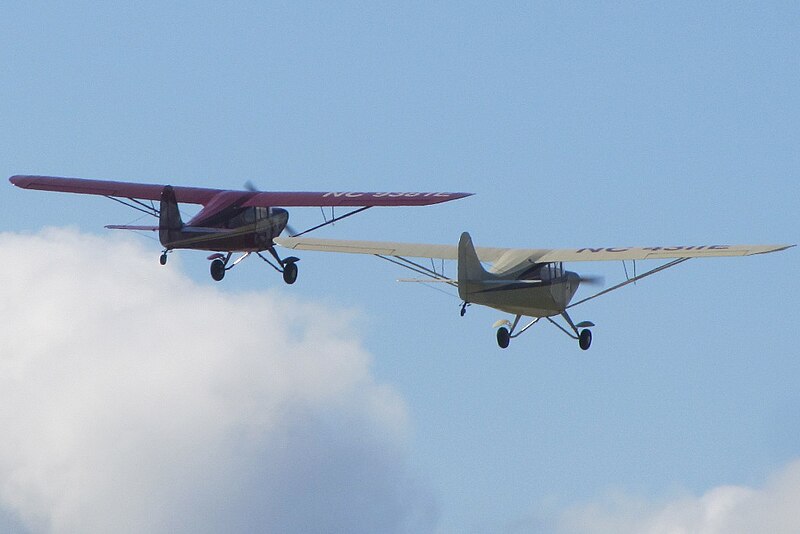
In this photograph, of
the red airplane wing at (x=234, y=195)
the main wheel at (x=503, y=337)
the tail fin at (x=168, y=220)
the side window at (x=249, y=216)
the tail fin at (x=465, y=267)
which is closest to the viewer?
the tail fin at (x=465, y=267)

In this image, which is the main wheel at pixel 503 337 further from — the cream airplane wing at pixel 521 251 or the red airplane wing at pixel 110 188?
the red airplane wing at pixel 110 188

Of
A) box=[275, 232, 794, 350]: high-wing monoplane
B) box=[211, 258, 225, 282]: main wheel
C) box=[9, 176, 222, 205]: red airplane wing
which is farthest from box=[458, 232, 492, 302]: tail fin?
box=[9, 176, 222, 205]: red airplane wing

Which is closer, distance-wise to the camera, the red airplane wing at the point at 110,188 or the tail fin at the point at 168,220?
the tail fin at the point at 168,220

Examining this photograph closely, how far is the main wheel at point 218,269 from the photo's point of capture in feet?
135

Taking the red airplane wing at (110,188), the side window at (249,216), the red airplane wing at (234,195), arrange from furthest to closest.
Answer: the red airplane wing at (110,188) → the side window at (249,216) → the red airplane wing at (234,195)

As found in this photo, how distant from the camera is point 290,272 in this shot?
42.0 m

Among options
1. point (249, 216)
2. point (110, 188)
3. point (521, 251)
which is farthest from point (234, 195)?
point (521, 251)

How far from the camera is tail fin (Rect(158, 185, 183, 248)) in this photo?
3978 cm

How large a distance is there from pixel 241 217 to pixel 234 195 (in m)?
0.80

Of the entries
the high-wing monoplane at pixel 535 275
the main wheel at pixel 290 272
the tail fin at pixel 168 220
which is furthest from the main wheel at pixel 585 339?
the tail fin at pixel 168 220

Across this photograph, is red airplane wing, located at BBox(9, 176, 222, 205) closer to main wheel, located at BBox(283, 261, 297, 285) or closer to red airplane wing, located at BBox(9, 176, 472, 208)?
red airplane wing, located at BBox(9, 176, 472, 208)

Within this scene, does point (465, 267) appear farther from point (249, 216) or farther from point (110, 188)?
point (110, 188)

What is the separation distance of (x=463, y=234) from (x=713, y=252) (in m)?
6.15

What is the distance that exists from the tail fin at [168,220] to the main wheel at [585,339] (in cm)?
969
